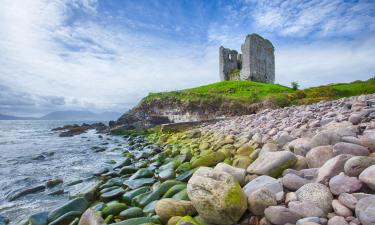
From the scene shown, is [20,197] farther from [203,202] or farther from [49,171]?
[203,202]

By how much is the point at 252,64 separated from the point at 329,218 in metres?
46.1

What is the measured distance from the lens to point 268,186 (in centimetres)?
331

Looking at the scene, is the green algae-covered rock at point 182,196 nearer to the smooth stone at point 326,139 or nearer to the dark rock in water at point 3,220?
the smooth stone at point 326,139

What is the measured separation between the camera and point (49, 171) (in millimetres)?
8953

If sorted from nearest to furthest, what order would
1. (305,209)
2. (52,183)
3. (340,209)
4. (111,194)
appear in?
(340,209), (305,209), (111,194), (52,183)

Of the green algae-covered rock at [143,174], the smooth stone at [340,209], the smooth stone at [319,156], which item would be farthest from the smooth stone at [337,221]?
the green algae-covered rock at [143,174]

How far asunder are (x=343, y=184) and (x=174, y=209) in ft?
6.89

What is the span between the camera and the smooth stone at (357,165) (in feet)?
9.28

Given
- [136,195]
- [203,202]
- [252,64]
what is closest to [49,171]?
[136,195]

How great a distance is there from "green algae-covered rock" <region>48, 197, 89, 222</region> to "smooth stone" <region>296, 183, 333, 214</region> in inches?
136

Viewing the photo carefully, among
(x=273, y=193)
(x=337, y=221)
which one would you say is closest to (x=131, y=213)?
(x=273, y=193)

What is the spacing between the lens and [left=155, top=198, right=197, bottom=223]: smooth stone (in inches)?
→ 136

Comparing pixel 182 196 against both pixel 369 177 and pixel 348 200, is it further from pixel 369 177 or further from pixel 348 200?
pixel 369 177

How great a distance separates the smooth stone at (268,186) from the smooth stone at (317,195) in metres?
0.24
